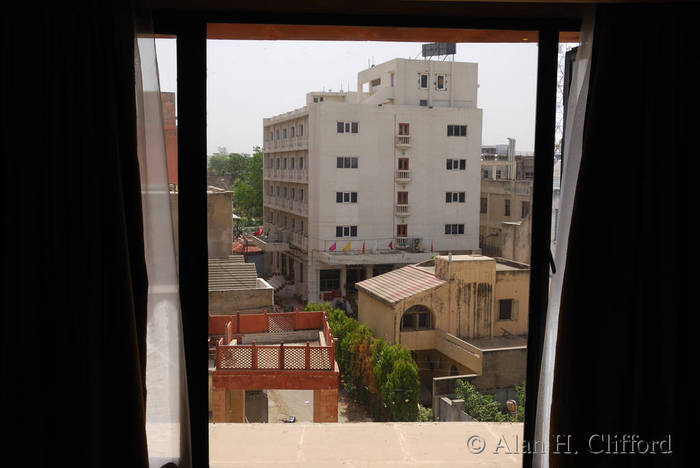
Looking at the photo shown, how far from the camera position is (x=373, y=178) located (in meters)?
1.95

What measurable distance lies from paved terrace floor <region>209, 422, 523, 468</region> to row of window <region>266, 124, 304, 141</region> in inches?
44.1

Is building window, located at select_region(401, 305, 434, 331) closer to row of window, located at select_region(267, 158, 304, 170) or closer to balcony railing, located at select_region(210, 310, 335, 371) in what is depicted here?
balcony railing, located at select_region(210, 310, 335, 371)

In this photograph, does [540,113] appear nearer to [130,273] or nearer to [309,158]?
[309,158]

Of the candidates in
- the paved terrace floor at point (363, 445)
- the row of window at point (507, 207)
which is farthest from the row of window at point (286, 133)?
the paved terrace floor at point (363, 445)

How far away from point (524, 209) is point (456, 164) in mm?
358

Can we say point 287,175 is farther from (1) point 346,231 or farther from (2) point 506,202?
(2) point 506,202

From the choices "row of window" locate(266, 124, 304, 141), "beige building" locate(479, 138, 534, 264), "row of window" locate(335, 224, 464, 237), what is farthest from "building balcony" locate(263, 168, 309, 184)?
"beige building" locate(479, 138, 534, 264)

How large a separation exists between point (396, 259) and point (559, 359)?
2.54ft

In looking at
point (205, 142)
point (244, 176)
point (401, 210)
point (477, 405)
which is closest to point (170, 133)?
point (205, 142)

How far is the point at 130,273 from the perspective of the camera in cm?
122

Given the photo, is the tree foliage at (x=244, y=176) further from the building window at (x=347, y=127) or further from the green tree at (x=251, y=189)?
the building window at (x=347, y=127)

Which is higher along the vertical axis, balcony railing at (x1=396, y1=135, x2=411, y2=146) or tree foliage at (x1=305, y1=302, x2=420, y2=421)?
balcony railing at (x1=396, y1=135, x2=411, y2=146)

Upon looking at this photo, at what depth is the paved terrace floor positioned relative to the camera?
176 cm

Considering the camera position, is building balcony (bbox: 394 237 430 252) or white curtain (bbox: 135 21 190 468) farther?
building balcony (bbox: 394 237 430 252)
